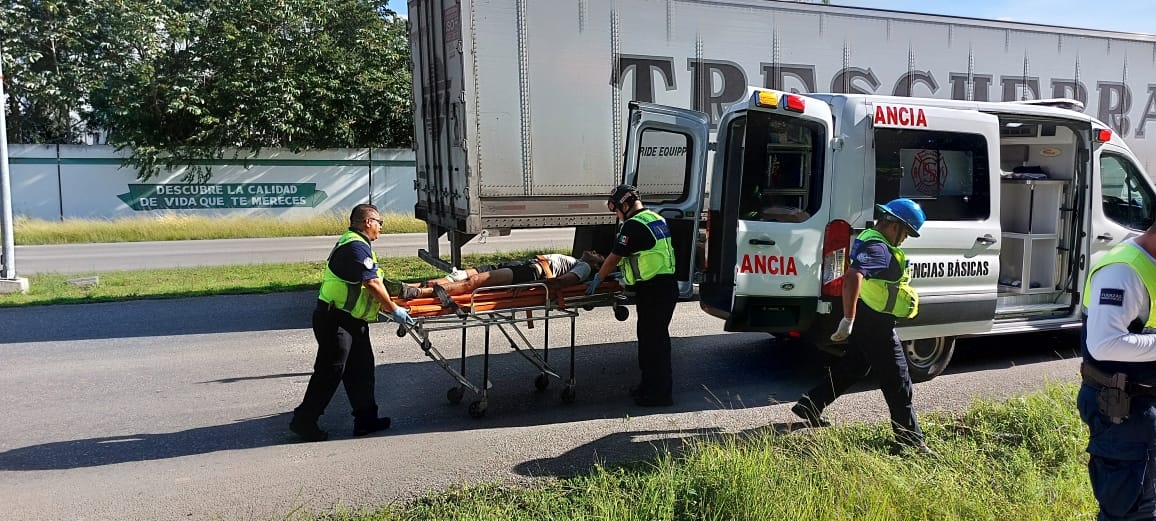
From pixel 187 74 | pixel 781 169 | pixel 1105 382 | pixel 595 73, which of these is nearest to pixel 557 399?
pixel 781 169

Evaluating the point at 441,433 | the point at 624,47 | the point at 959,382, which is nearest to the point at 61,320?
the point at 441,433

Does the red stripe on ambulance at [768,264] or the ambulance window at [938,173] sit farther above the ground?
the ambulance window at [938,173]

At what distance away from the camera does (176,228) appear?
2002 cm

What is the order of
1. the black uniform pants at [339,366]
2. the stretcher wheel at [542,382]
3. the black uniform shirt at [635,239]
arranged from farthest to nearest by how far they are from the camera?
the stretcher wheel at [542,382]
the black uniform shirt at [635,239]
the black uniform pants at [339,366]

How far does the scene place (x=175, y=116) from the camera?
2239cm

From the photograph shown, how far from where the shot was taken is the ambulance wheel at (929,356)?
6.18 metres

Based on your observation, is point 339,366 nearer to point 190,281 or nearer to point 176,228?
point 190,281

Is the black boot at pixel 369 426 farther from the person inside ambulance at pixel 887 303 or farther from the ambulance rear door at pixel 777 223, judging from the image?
the person inside ambulance at pixel 887 303

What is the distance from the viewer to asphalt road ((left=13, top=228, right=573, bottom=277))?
46.0ft

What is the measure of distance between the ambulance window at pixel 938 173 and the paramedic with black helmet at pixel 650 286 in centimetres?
164

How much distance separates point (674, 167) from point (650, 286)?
7.20ft

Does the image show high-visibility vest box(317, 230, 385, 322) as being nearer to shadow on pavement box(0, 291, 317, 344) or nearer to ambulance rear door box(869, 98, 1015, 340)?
ambulance rear door box(869, 98, 1015, 340)

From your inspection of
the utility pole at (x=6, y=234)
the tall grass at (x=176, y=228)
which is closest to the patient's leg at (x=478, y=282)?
the utility pole at (x=6, y=234)

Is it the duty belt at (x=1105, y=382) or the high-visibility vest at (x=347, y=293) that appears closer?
the duty belt at (x=1105, y=382)
